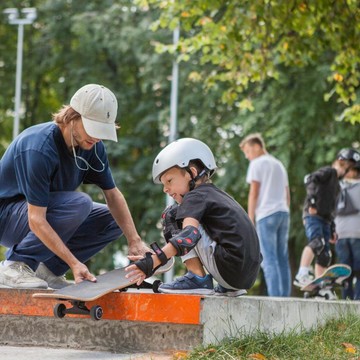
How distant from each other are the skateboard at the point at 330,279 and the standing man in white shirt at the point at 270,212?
0.50 meters

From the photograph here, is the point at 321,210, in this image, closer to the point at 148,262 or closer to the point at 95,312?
the point at 148,262

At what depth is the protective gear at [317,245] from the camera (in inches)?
429

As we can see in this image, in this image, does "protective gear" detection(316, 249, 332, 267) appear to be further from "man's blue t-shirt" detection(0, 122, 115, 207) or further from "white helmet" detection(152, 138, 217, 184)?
"white helmet" detection(152, 138, 217, 184)

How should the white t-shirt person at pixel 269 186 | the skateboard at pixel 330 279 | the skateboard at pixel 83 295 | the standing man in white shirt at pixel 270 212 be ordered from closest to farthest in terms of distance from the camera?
1. the skateboard at pixel 83 295
2. the skateboard at pixel 330 279
3. the standing man in white shirt at pixel 270 212
4. the white t-shirt person at pixel 269 186

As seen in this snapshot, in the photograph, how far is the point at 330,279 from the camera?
10.1 metres

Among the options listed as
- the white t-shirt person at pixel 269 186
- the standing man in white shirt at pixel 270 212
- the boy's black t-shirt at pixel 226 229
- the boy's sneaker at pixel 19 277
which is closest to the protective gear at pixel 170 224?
the boy's black t-shirt at pixel 226 229

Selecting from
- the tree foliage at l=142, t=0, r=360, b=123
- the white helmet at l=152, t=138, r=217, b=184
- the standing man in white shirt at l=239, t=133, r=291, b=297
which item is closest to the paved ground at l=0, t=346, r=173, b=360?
the white helmet at l=152, t=138, r=217, b=184

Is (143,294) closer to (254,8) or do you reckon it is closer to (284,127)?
(254,8)

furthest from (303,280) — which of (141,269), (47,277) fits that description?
(141,269)

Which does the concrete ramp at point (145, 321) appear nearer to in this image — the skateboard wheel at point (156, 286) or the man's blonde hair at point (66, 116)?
the skateboard wheel at point (156, 286)

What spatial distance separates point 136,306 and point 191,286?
520 mm

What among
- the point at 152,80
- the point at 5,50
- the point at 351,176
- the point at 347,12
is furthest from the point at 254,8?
the point at 5,50

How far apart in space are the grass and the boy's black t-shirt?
1.49 feet

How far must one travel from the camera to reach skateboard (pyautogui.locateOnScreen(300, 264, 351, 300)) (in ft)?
32.8
